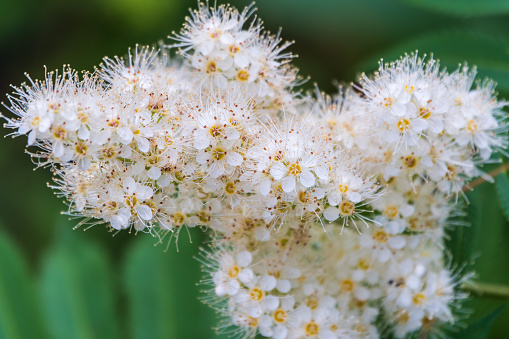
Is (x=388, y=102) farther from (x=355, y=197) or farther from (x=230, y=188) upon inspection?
(x=230, y=188)

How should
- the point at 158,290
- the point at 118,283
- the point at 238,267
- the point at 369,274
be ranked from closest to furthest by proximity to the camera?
1. the point at 238,267
2. the point at 369,274
3. the point at 158,290
4. the point at 118,283

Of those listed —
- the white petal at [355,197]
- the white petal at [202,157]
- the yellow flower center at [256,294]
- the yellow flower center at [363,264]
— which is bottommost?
the yellow flower center at [256,294]

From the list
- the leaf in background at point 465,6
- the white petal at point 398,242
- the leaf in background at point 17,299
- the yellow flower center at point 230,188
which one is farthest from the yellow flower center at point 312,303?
the leaf in background at point 465,6

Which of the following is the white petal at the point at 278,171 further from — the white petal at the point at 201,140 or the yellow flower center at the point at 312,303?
the yellow flower center at the point at 312,303

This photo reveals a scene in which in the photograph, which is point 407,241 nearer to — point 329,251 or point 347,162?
point 329,251

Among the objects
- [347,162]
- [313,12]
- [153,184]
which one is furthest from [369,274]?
[313,12]

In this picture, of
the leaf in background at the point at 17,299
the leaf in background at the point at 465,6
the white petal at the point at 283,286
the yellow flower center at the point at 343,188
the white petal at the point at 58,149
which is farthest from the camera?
the leaf in background at the point at 17,299
